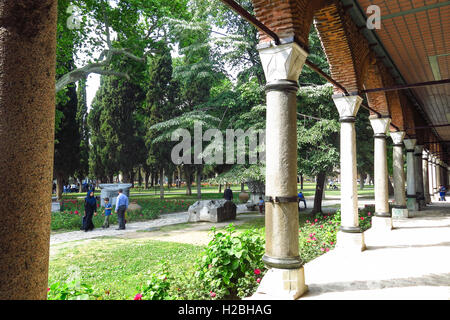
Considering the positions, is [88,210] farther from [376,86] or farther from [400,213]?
[400,213]

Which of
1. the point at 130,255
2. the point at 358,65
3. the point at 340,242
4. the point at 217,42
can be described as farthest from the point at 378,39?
the point at 130,255

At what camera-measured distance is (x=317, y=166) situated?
11.8 m

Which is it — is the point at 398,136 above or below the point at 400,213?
A: above

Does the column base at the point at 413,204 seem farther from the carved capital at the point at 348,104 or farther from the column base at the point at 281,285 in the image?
the column base at the point at 281,285

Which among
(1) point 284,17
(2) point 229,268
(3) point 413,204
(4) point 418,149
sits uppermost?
(1) point 284,17

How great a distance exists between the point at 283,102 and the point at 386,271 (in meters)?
3.28

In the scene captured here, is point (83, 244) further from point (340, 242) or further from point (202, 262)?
point (340, 242)

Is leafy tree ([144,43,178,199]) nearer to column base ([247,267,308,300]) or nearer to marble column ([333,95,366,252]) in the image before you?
marble column ([333,95,366,252])

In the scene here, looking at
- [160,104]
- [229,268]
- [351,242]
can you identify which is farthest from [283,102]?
[160,104]

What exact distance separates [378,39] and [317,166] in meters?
5.32

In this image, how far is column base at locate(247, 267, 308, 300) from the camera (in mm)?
3838

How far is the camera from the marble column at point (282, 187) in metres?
3.88

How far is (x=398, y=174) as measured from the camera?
36.6 ft

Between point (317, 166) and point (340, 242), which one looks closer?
point (340, 242)
